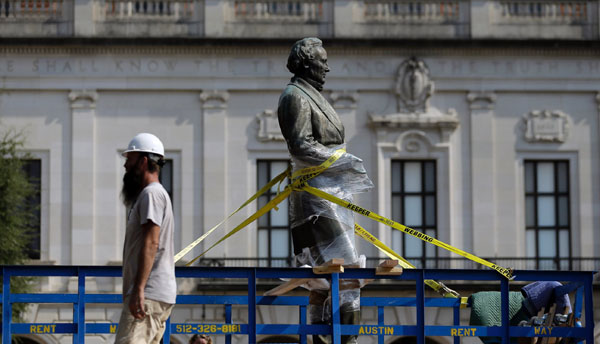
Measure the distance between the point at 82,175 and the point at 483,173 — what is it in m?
10.7

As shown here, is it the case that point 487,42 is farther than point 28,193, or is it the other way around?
point 487,42

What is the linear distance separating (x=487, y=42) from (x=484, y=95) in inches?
57.0

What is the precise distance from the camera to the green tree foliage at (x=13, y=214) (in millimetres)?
32656

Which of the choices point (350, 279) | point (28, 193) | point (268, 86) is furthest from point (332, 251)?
point (268, 86)

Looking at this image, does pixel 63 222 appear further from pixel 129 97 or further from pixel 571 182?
pixel 571 182

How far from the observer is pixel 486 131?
3772cm

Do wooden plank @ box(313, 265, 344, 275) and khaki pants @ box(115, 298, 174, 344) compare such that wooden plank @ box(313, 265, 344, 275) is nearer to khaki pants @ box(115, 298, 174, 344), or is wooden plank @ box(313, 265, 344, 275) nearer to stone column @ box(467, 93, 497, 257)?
khaki pants @ box(115, 298, 174, 344)

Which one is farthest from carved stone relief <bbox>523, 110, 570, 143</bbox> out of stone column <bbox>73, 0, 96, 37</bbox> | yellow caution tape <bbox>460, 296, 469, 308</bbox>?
yellow caution tape <bbox>460, 296, 469, 308</bbox>

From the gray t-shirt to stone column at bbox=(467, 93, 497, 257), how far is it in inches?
1061

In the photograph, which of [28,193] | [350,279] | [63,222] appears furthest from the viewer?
[63,222]

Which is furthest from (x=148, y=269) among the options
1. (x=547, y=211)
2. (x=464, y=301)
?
(x=547, y=211)

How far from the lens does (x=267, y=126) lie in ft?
122

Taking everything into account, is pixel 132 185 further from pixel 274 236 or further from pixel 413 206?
pixel 413 206

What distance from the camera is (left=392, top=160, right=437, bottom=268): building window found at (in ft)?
122
